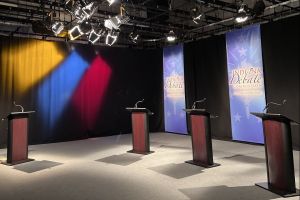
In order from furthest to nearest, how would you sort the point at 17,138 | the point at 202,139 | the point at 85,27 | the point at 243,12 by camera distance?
the point at 85,27, the point at 243,12, the point at 17,138, the point at 202,139

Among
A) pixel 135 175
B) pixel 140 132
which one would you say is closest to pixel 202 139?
pixel 135 175

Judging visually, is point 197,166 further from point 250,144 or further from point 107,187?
point 250,144

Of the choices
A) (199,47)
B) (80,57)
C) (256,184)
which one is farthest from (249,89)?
(80,57)

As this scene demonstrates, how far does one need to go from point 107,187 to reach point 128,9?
598cm

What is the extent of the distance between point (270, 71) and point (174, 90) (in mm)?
3223

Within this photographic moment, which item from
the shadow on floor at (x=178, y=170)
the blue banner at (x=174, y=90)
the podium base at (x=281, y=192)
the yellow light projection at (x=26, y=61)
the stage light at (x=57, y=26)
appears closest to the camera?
the podium base at (x=281, y=192)

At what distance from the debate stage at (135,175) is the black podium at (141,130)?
227mm

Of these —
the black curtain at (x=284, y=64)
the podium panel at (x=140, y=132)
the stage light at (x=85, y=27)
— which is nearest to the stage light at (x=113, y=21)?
the stage light at (x=85, y=27)

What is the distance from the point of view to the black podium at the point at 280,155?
10.9ft

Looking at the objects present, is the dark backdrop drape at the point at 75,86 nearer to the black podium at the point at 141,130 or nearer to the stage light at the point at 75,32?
the stage light at the point at 75,32

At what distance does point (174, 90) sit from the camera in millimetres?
9078

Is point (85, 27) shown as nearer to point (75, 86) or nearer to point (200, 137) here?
point (75, 86)

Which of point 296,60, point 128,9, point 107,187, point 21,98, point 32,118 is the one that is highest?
point 128,9

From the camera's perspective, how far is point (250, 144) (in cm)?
677
